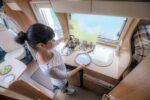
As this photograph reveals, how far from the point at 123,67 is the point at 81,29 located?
0.75m

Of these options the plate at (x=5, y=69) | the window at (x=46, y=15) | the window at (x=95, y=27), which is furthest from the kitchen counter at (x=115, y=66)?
the plate at (x=5, y=69)

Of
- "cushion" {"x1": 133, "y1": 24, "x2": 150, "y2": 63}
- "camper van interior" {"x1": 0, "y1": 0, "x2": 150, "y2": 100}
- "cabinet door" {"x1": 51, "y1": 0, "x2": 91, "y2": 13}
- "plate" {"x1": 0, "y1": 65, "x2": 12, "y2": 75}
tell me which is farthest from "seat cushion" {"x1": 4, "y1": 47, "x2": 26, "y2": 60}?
"cushion" {"x1": 133, "y1": 24, "x2": 150, "y2": 63}

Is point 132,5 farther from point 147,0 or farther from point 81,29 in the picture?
point 81,29

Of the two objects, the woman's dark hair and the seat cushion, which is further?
the seat cushion

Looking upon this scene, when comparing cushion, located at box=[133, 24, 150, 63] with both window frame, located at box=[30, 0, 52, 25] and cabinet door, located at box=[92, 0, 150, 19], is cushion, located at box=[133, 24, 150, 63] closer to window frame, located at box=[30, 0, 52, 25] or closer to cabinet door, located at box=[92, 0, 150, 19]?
cabinet door, located at box=[92, 0, 150, 19]

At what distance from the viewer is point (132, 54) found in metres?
1.30

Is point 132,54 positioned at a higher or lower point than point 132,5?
lower

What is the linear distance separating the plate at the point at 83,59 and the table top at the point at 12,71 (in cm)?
79

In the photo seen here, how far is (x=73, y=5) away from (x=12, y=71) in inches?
51.8

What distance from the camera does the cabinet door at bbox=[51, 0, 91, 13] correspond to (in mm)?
849

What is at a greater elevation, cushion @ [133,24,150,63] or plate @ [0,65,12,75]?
cushion @ [133,24,150,63]

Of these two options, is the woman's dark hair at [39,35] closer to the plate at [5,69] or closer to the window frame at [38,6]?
the window frame at [38,6]

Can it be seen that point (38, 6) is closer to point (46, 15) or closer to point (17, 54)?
point (46, 15)

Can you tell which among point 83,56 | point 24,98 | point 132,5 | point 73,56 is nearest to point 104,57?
point 83,56
